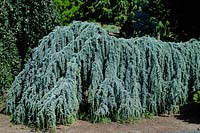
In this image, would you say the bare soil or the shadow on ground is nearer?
the bare soil

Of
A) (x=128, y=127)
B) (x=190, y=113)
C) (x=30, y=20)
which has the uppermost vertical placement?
(x=30, y=20)

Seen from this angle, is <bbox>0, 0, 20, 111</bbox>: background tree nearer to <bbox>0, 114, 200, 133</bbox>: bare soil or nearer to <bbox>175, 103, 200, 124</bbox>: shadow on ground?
<bbox>0, 114, 200, 133</bbox>: bare soil

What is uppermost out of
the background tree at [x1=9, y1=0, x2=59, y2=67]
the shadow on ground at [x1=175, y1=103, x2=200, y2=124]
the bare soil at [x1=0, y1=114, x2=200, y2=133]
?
the background tree at [x1=9, y1=0, x2=59, y2=67]

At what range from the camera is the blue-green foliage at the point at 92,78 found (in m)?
8.55

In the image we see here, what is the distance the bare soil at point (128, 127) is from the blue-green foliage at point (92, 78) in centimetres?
18

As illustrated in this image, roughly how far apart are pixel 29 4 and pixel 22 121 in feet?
10.4

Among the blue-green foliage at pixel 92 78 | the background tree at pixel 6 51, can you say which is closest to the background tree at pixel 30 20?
the background tree at pixel 6 51

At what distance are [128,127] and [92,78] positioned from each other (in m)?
1.22

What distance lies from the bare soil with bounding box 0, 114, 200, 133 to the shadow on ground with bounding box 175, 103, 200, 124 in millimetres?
75

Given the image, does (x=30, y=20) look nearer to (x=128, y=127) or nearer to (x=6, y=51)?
(x=6, y=51)

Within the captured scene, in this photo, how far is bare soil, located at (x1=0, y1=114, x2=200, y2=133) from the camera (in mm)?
8430

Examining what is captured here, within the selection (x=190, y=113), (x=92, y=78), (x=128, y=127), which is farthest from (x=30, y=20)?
(x=190, y=113)

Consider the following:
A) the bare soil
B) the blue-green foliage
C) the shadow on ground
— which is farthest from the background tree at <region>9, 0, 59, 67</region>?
the shadow on ground

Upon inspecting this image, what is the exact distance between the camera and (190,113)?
9.78m
